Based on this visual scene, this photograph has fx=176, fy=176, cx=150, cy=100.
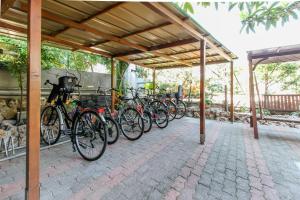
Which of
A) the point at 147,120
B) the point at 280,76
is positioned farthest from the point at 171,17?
the point at 280,76

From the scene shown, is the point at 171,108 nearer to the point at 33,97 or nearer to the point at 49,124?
the point at 49,124

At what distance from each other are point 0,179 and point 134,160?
64.9 inches

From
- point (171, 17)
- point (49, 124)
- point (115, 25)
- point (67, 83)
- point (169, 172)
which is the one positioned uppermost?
point (115, 25)

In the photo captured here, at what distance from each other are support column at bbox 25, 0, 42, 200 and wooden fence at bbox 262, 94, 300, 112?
5.65 m

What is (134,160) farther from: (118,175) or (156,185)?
(156,185)

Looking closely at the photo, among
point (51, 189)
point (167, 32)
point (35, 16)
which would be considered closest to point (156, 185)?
point (51, 189)

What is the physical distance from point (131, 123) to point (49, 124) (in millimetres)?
1606

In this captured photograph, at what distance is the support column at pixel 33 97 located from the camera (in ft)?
4.90

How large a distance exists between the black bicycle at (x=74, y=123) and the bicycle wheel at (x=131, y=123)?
0.69 meters

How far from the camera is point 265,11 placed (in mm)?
1709

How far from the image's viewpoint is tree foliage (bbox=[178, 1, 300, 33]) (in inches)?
64.4

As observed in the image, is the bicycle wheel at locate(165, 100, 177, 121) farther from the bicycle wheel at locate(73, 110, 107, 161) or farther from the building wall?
the bicycle wheel at locate(73, 110, 107, 161)

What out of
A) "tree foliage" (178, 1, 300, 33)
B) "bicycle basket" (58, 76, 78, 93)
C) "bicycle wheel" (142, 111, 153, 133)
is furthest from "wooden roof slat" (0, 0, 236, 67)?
"bicycle wheel" (142, 111, 153, 133)

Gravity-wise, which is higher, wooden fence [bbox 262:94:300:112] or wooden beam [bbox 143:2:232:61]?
wooden beam [bbox 143:2:232:61]
